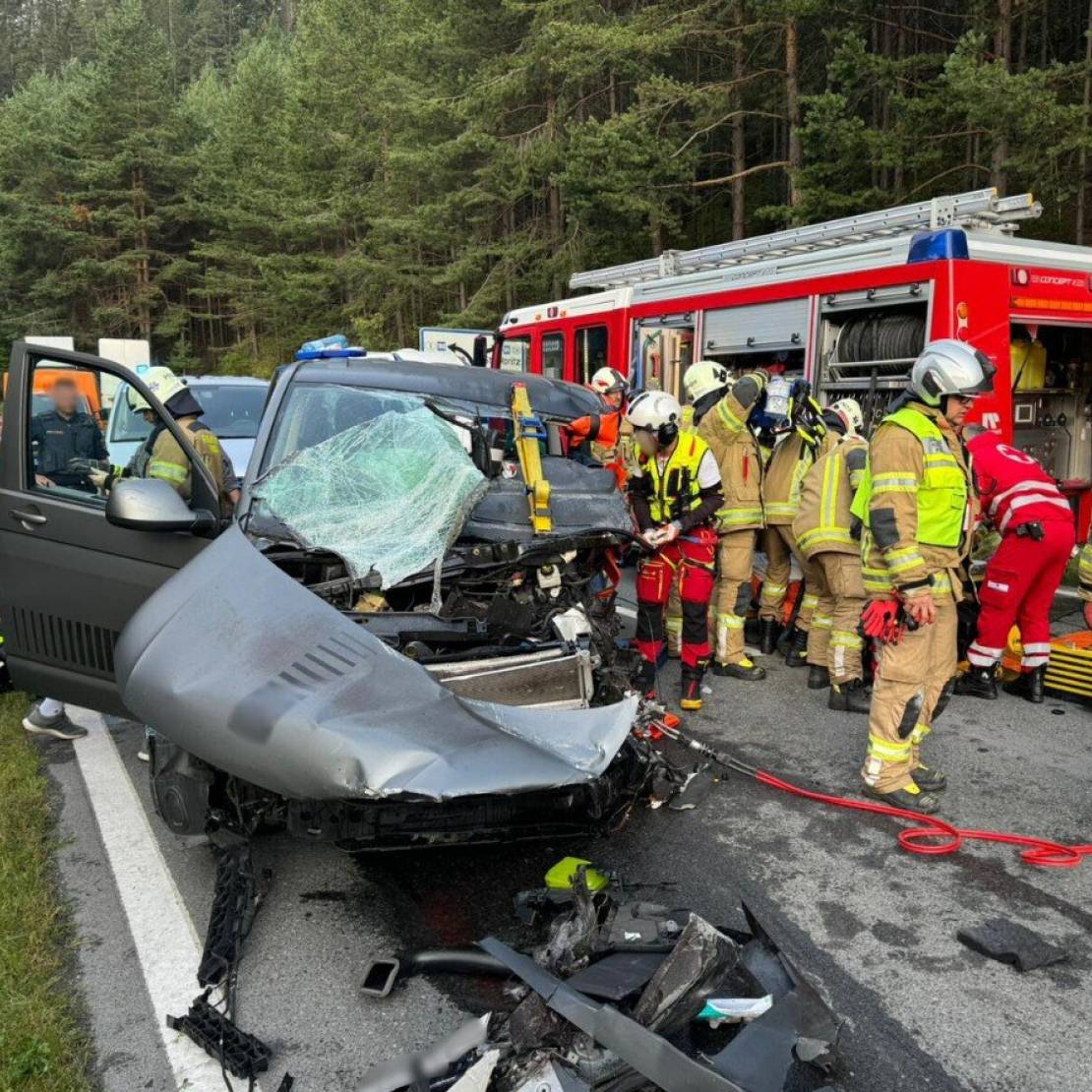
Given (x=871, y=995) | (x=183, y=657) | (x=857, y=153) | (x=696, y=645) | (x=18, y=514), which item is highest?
(x=857, y=153)

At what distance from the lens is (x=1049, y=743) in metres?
4.93

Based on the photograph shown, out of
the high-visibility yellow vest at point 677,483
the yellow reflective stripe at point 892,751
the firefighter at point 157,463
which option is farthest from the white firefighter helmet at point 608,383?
the yellow reflective stripe at point 892,751

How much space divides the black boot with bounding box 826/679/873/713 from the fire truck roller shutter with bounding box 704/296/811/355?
10.8 ft

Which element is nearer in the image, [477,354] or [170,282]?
[477,354]

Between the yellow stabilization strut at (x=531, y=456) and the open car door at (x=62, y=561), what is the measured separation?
4.29 feet

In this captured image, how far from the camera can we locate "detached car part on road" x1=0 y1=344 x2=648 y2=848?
8.39 ft

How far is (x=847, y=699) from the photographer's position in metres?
5.61

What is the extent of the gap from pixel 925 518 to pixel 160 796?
3202 millimetres

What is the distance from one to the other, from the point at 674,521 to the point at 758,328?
3537 mm

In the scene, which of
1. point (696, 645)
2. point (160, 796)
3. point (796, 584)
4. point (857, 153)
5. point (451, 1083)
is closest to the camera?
point (451, 1083)

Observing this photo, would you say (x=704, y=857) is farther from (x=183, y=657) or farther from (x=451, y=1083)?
(x=183, y=657)

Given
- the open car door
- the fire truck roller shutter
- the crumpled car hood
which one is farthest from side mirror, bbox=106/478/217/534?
the fire truck roller shutter

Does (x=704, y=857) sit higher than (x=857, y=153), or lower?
lower

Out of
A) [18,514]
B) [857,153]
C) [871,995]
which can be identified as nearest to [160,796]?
[18,514]
